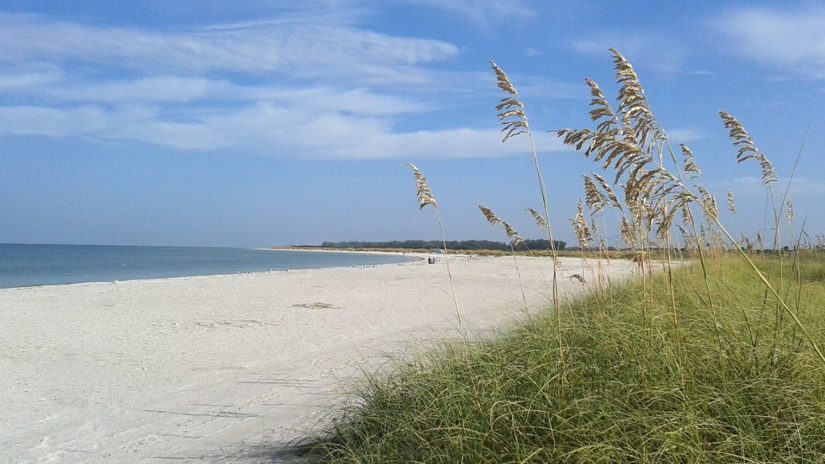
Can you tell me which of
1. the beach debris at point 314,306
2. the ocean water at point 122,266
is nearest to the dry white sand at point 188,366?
the beach debris at point 314,306

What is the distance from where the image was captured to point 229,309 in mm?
14406

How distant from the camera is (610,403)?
3.28 meters

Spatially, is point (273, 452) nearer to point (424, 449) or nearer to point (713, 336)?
point (424, 449)

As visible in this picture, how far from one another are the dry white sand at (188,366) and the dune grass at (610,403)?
1016 mm

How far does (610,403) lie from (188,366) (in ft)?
20.1

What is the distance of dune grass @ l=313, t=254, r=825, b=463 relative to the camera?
2971 millimetres

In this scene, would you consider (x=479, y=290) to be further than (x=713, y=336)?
Yes

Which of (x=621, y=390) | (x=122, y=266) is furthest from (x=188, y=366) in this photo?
(x=122, y=266)

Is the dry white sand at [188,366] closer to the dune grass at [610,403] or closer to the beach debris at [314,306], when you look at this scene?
the beach debris at [314,306]

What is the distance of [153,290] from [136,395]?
1392 cm

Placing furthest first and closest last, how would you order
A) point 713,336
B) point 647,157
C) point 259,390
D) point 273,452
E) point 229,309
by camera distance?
1. point 229,309
2. point 259,390
3. point 273,452
4. point 713,336
5. point 647,157

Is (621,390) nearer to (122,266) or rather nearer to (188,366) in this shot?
(188,366)

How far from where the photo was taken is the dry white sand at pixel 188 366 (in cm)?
502

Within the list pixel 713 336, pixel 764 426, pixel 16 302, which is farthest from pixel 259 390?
pixel 16 302
